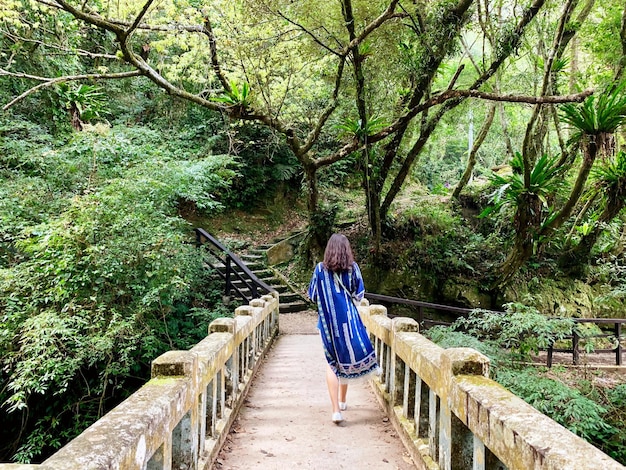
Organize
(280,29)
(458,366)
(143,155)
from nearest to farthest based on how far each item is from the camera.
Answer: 1. (458,366)
2. (280,29)
3. (143,155)

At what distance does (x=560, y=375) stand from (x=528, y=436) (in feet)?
18.6

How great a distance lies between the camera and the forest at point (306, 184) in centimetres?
563

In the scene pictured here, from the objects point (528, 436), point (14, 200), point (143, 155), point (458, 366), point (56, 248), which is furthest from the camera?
point (143, 155)

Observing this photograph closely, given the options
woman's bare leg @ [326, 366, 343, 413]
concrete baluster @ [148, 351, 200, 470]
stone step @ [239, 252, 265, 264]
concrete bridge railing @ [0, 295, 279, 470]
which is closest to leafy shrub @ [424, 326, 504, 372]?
woman's bare leg @ [326, 366, 343, 413]

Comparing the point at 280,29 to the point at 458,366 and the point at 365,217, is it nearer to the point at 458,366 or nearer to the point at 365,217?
the point at 365,217

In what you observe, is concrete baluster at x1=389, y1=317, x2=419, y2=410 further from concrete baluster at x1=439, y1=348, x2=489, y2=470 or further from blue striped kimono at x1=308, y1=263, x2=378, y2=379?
concrete baluster at x1=439, y1=348, x2=489, y2=470

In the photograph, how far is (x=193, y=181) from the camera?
8641 mm

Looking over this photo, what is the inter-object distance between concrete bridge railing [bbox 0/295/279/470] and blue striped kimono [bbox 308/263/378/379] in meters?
0.81

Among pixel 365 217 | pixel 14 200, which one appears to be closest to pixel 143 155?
pixel 14 200

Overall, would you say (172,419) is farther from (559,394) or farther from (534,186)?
(534,186)

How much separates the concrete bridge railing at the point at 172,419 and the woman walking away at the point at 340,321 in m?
0.81

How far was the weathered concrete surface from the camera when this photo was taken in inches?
112

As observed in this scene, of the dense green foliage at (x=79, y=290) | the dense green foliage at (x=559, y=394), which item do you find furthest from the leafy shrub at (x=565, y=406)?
the dense green foliage at (x=79, y=290)

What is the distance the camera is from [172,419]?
2.02 m
